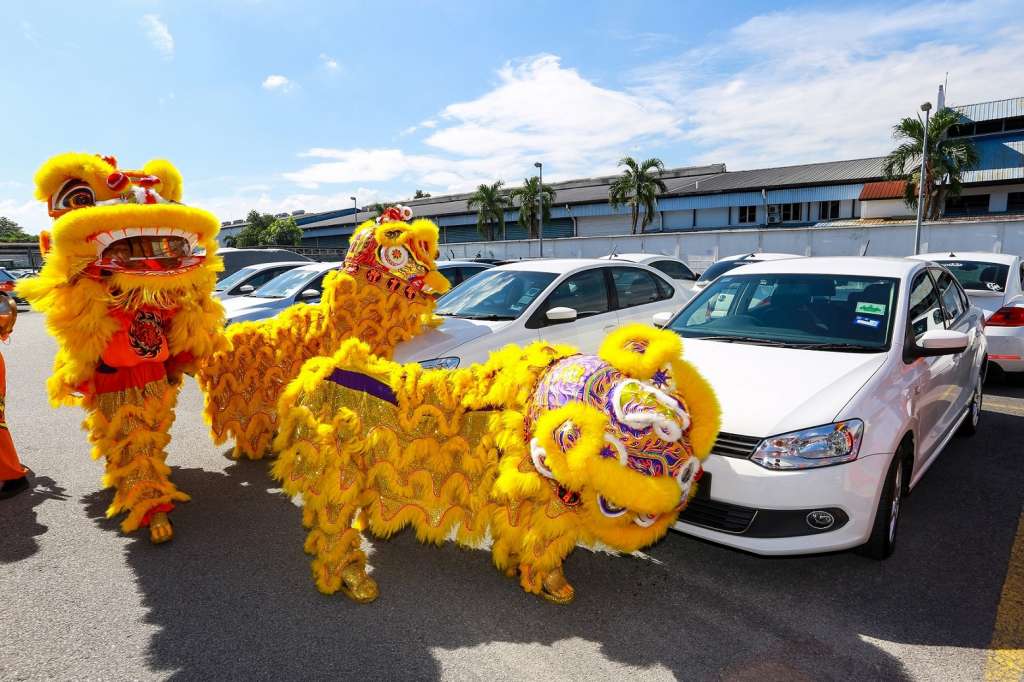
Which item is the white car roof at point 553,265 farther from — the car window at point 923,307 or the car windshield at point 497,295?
the car window at point 923,307

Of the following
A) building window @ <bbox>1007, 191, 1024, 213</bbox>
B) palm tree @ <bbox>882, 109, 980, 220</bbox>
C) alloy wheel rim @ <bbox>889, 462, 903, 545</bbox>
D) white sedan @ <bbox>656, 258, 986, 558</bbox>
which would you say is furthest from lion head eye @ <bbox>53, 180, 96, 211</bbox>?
building window @ <bbox>1007, 191, 1024, 213</bbox>

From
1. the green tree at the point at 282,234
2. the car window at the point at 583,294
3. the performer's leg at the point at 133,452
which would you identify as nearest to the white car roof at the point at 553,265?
the car window at the point at 583,294

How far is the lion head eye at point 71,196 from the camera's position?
3.59 m

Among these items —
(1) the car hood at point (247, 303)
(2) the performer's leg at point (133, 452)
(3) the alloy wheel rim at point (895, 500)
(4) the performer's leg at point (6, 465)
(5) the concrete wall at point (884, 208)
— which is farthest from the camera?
(5) the concrete wall at point (884, 208)

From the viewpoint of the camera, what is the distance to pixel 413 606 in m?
3.08

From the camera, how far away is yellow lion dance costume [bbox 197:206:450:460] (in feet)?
15.5

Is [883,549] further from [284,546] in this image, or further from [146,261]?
[146,261]

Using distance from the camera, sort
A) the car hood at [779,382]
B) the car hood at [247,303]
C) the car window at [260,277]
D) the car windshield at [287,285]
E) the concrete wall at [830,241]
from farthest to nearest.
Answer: the concrete wall at [830,241] < the car window at [260,277] < the car windshield at [287,285] < the car hood at [247,303] < the car hood at [779,382]

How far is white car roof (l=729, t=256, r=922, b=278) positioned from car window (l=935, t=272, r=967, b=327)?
393 mm

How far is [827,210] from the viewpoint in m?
38.8

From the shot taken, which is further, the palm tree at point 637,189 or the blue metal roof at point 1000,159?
→ the palm tree at point 637,189

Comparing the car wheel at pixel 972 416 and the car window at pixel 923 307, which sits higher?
the car window at pixel 923 307

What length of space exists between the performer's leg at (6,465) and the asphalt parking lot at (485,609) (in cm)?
28

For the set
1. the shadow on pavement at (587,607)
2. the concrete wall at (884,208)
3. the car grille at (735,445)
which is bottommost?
the shadow on pavement at (587,607)
